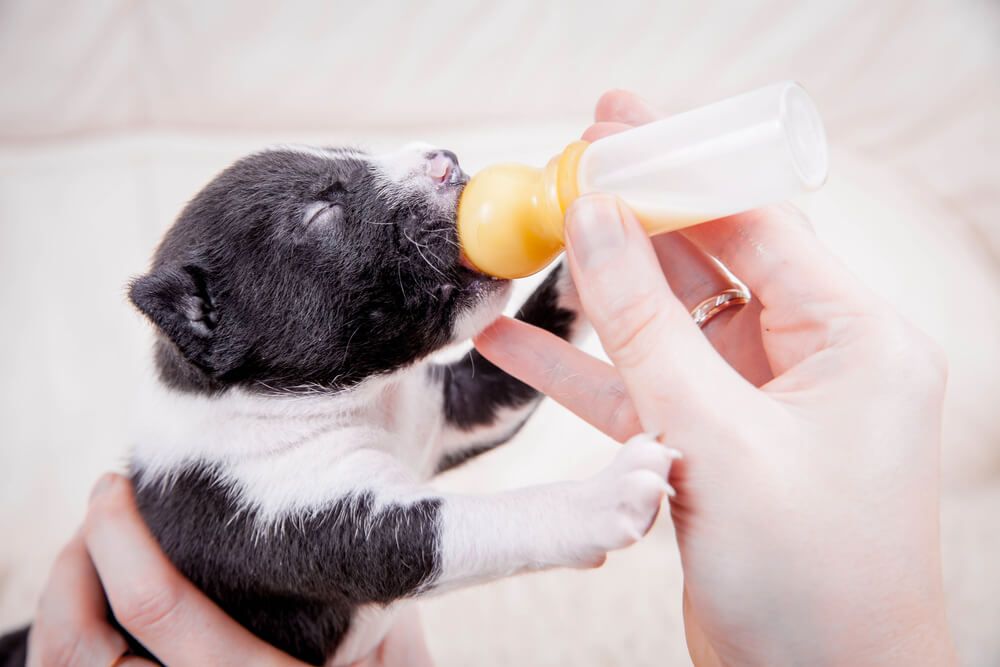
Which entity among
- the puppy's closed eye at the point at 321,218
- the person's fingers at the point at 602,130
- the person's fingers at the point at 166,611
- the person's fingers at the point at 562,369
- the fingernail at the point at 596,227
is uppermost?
the fingernail at the point at 596,227

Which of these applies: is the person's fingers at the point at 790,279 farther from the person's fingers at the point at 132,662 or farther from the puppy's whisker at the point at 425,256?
the person's fingers at the point at 132,662

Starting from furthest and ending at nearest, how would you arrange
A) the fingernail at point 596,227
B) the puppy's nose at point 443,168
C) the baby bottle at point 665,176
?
the puppy's nose at point 443,168 → the fingernail at point 596,227 → the baby bottle at point 665,176

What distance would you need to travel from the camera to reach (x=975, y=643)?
8.94 feet

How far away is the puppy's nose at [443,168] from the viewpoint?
1.62 metres

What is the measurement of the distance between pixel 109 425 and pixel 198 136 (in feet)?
4.33

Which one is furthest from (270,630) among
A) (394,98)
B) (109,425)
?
(394,98)

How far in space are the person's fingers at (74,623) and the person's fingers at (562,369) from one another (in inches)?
44.2

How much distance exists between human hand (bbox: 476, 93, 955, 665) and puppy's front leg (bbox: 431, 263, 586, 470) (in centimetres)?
60

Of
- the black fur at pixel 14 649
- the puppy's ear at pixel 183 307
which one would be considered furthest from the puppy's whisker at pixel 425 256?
the black fur at pixel 14 649

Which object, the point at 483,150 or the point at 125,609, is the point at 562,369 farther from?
the point at 483,150

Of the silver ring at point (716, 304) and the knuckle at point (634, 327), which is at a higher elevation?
the knuckle at point (634, 327)

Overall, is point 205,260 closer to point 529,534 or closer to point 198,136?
point 529,534

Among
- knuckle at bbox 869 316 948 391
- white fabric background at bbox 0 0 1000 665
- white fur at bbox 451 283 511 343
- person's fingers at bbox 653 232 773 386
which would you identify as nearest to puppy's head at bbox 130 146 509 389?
white fur at bbox 451 283 511 343

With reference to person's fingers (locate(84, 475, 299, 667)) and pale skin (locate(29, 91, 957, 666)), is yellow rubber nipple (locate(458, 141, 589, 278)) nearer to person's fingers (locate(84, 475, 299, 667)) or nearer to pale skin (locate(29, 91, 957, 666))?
pale skin (locate(29, 91, 957, 666))
